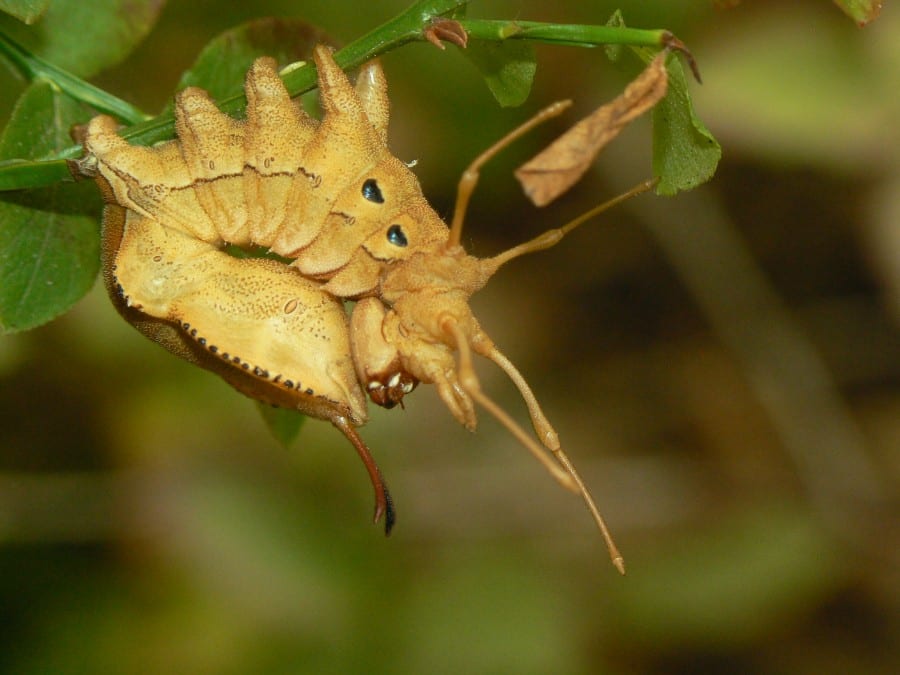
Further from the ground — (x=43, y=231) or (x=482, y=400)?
(x=43, y=231)

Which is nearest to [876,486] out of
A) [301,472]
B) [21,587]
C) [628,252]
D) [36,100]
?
[628,252]

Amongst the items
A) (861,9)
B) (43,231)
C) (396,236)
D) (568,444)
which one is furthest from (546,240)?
(568,444)

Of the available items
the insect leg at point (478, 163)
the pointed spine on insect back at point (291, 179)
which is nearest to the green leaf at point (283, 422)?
the pointed spine on insect back at point (291, 179)

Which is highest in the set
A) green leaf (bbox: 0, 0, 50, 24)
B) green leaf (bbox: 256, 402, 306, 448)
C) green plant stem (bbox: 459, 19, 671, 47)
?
green leaf (bbox: 0, 0, 50, 24)

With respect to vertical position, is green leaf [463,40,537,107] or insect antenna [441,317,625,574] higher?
green leaf [463,40,537,107]

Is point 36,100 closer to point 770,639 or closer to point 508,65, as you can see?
point 508,65

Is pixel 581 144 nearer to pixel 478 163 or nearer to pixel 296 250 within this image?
pixel 478 163

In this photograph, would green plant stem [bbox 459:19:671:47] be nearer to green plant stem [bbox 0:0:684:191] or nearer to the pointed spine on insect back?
green plant stem [bbox 0:0:684:191]

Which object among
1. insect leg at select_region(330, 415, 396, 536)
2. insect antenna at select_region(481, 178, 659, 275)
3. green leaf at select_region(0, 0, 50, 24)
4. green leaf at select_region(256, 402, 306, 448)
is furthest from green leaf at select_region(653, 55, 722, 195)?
green leaf at select_region(0, 0, 50, 24)

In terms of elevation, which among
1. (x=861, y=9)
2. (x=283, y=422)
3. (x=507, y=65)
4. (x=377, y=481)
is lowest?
(x=283, y=422)
